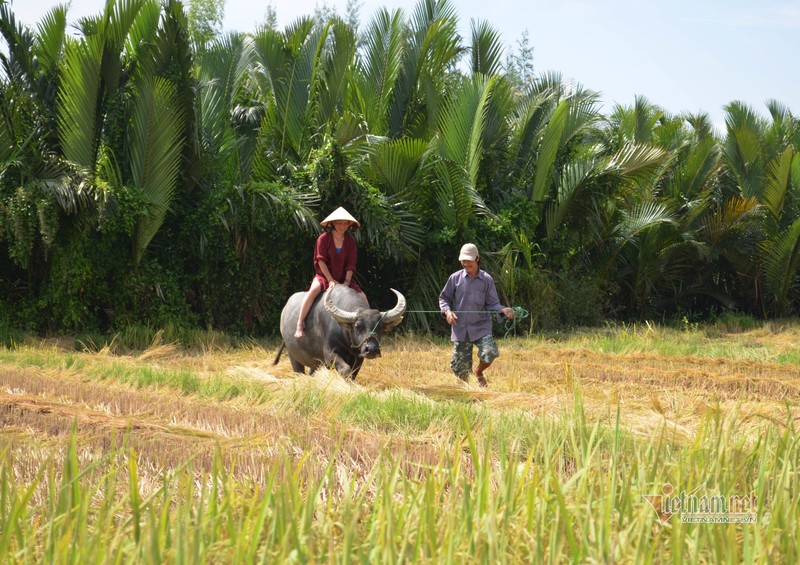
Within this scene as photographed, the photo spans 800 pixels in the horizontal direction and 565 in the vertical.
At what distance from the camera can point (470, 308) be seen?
7.09m

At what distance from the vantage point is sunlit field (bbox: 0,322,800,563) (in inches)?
90.8

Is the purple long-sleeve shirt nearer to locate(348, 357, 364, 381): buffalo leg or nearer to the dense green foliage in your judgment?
locate(348, 357, 364, 381): buffalo leg

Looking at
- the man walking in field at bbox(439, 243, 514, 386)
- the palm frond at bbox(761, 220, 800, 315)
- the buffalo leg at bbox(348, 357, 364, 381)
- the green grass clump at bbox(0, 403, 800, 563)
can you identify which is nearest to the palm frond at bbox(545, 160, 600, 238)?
the palm frond at bbox(761, 220, 800, 315)

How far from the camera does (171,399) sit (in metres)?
6.11

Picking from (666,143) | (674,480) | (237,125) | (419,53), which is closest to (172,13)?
(237,125)

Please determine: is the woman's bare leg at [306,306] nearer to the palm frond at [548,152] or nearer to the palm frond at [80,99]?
the palm frond at [80,99]

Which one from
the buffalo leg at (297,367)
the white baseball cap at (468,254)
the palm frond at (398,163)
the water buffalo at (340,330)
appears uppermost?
the palm frond at (398,163)

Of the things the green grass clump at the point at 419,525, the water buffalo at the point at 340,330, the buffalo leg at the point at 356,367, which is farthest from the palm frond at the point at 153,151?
the green grass clump at the point at 419,525

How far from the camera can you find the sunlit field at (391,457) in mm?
2307

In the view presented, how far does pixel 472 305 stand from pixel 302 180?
218 inches

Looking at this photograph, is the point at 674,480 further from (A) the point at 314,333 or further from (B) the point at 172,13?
(B) the point at 172,13

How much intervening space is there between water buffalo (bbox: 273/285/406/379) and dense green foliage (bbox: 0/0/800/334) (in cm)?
381

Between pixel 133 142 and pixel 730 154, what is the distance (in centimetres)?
1232

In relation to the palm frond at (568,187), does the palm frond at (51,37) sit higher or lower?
higher
